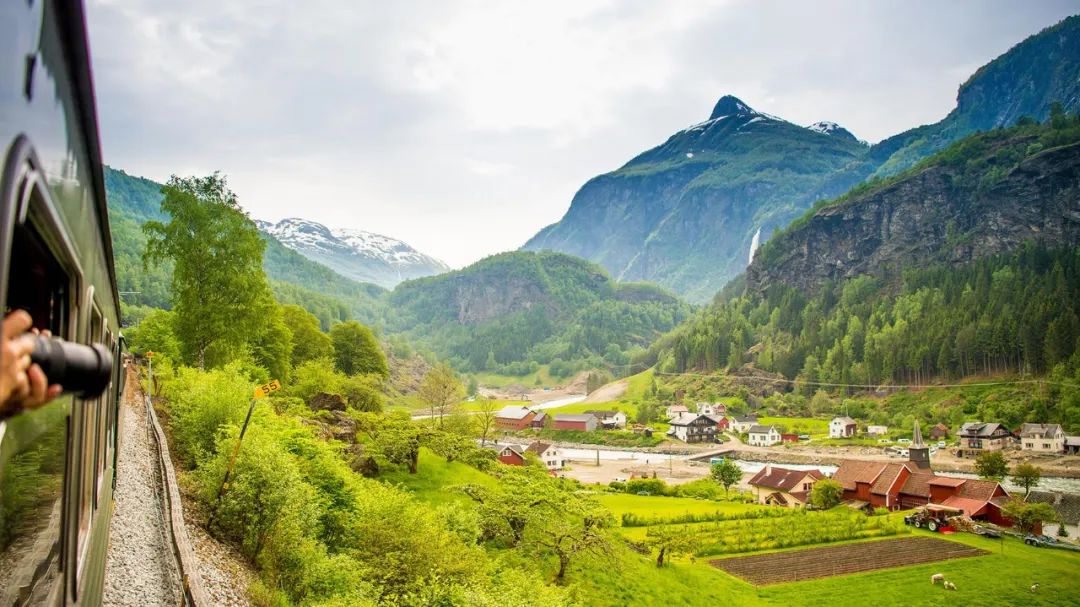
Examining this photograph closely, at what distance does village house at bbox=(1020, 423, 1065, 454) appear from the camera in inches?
3465

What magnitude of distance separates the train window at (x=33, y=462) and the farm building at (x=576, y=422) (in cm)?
12805

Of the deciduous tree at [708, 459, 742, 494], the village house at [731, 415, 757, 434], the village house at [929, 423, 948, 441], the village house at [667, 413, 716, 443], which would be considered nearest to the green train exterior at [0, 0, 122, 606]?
the deciduous tree at [708, 459, 742, 494]

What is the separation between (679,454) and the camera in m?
110

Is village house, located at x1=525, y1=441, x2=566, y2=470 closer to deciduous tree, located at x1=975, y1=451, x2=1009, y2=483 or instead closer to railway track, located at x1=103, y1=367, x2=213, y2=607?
deciduous tree, located at x1=975, y1=451, x2=1009, y2=483

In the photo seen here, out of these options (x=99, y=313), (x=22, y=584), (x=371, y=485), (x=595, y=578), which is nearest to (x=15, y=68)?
(x=22, y=584)

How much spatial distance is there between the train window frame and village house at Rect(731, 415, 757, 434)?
418 feet

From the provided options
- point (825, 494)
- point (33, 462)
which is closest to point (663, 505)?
point (825, 494)

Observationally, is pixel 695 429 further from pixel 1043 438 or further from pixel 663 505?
pixel 663 505

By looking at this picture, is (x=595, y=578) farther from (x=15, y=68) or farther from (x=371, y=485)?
(x=15, y=68)

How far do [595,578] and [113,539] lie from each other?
24.2 metres

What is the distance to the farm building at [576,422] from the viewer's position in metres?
130

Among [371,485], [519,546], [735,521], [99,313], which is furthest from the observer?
[735,521]

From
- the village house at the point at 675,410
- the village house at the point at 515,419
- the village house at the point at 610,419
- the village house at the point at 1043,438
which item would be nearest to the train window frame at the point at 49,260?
the village house at the point at 1043,438

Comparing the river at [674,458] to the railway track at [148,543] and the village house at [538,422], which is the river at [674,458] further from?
the railway track at [148,543]
